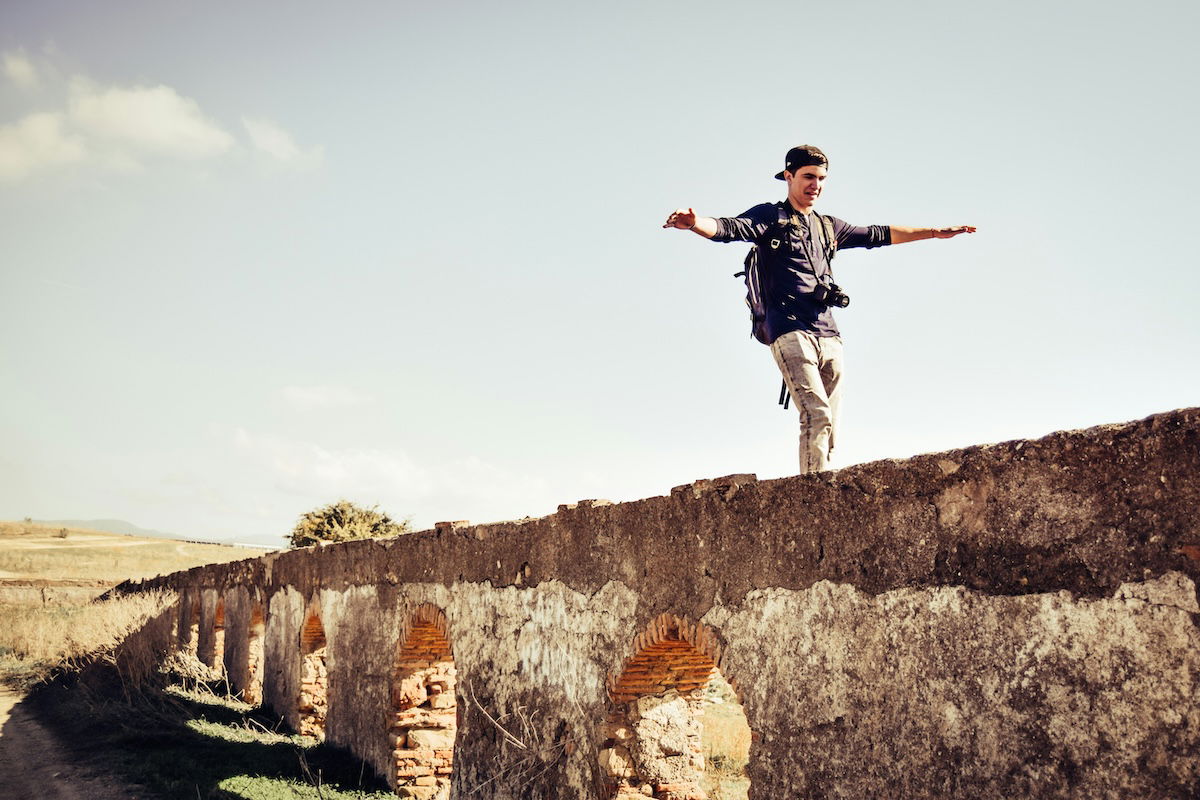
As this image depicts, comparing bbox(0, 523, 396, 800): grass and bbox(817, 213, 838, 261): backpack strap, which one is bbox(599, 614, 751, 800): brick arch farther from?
bbox(0, 523, 396, 800): grass

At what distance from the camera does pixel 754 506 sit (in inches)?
153

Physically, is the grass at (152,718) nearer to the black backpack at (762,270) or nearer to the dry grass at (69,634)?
the dry grass at (69,634)

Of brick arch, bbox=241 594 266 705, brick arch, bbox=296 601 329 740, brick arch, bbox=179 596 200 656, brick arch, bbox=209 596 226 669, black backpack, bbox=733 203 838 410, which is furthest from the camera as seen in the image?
brick arch, bbox=179 596 200 656

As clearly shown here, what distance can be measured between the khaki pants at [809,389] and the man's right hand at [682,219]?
0.75 metres

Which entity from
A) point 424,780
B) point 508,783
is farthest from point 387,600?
point 508,783

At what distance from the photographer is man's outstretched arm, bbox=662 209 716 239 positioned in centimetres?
387

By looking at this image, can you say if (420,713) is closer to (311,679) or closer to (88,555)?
(311,679)

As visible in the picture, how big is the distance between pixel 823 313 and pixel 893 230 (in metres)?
0.75

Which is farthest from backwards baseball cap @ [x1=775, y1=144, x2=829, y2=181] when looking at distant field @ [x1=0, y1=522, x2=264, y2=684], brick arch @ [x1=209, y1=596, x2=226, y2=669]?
brick arch @ [x1=209, y1=596, x2=226, y2=669]

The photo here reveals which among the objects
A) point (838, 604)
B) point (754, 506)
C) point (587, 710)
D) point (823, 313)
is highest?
point (823, 313)

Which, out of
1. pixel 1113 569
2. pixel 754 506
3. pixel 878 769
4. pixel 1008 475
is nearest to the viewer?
pixel 1113 569

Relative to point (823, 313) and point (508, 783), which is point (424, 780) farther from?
point (823, 313)

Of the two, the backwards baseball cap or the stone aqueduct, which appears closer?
the stone aqueduct

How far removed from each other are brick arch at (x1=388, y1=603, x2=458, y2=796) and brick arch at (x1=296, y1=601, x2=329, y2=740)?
114 inches
